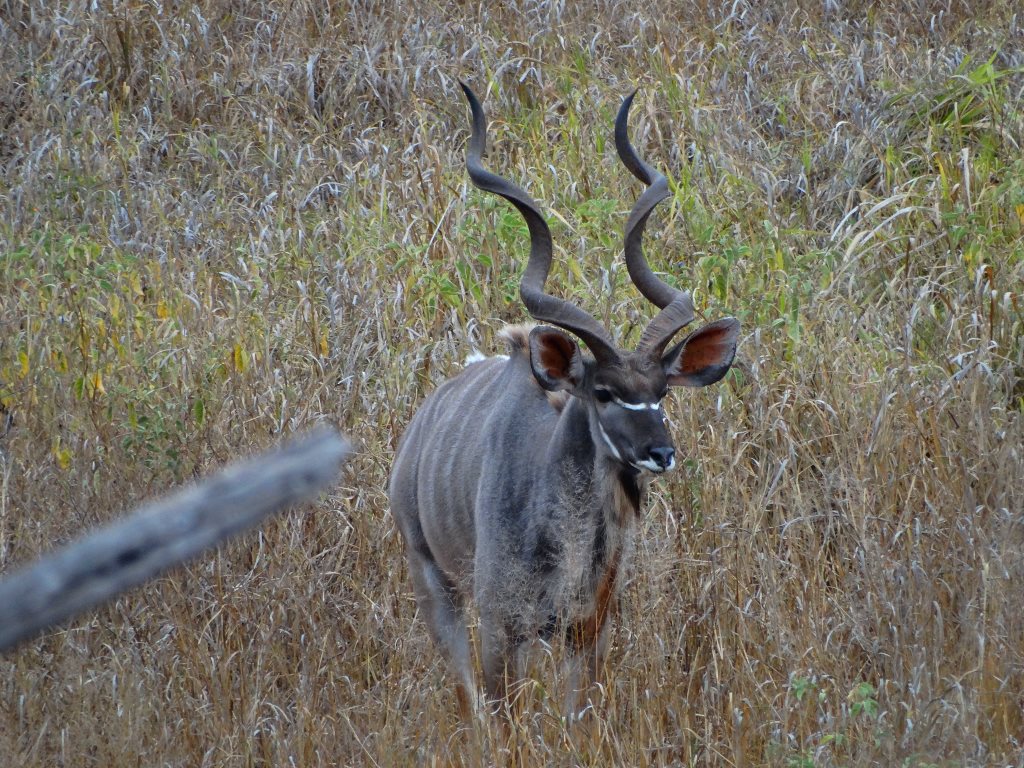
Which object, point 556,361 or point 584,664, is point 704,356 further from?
point 584,664

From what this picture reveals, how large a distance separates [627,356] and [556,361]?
10.5 inches

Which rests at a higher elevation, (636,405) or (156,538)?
(156,538)

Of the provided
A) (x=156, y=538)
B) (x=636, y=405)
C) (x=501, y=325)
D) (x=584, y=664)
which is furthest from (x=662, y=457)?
(x=156, y=538)

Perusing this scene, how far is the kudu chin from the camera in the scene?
15.6 feet

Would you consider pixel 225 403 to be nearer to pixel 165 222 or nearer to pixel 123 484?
pixel 123 484

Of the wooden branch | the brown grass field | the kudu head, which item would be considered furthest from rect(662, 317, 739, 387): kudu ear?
the wooden branch

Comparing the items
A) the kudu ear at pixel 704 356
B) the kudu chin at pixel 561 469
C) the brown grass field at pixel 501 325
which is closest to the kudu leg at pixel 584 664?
the kudu chin at pixel 561 469

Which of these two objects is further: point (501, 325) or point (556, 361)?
point (501, 325)

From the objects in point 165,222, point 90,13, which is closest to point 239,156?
point 165,222

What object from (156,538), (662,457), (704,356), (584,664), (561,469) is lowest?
(584,664)

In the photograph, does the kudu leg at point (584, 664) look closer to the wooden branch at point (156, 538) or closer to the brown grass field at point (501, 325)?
the brown grass field at point (501, 325)

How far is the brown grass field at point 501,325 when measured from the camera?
436 cm

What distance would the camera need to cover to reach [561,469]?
193 inches

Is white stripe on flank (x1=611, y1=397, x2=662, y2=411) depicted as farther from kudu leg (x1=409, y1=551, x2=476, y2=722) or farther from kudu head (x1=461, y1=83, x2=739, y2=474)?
kudu leg (x1=409, y1=551, x2=476, y2=722)
